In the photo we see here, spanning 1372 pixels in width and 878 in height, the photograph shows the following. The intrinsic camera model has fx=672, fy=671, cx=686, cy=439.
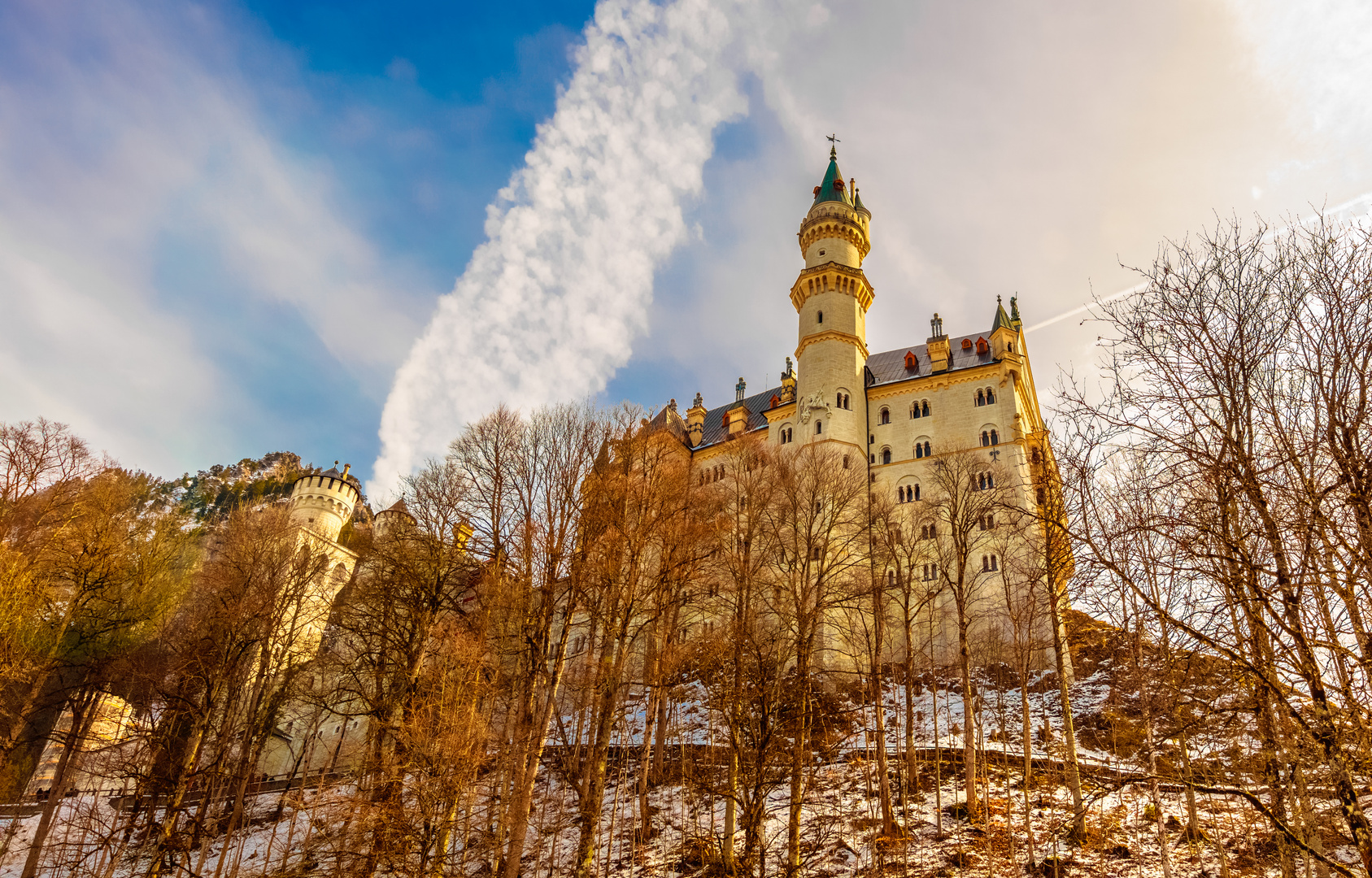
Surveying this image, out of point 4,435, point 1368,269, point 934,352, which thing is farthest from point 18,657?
point 934,352

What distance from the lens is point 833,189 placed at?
2002 inches

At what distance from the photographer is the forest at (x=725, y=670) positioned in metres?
6.93

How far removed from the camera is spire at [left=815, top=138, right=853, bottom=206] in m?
50.2

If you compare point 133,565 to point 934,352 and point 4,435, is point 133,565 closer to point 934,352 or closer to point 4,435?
point 4,435

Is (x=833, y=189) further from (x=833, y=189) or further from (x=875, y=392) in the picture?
(x=875, y=392)

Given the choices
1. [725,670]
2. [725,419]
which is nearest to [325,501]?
[725,419]

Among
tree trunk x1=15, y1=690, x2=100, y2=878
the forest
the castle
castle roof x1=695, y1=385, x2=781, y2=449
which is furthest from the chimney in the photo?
tree trunk x1=15, y1=690, x2=100, y2=878

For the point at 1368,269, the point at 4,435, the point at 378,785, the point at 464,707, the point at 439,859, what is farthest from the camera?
the point at 4,435

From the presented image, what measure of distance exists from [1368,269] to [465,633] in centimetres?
1802

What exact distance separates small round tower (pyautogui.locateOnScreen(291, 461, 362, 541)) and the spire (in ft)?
139

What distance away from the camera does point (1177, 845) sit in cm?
1440

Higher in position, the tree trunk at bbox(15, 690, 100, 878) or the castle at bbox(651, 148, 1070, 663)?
the castle at bbox(651, 148, 1070, 663)

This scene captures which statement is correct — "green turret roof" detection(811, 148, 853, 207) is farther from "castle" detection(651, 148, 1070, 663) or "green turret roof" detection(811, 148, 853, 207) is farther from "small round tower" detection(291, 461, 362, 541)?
"small round tower" detection(291, 461, 362, 541)

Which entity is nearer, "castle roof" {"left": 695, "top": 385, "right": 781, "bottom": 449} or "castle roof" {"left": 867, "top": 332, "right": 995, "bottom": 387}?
"castle roof" {"left": 867, "top": 332, "right": 995, "bottom": 387}
